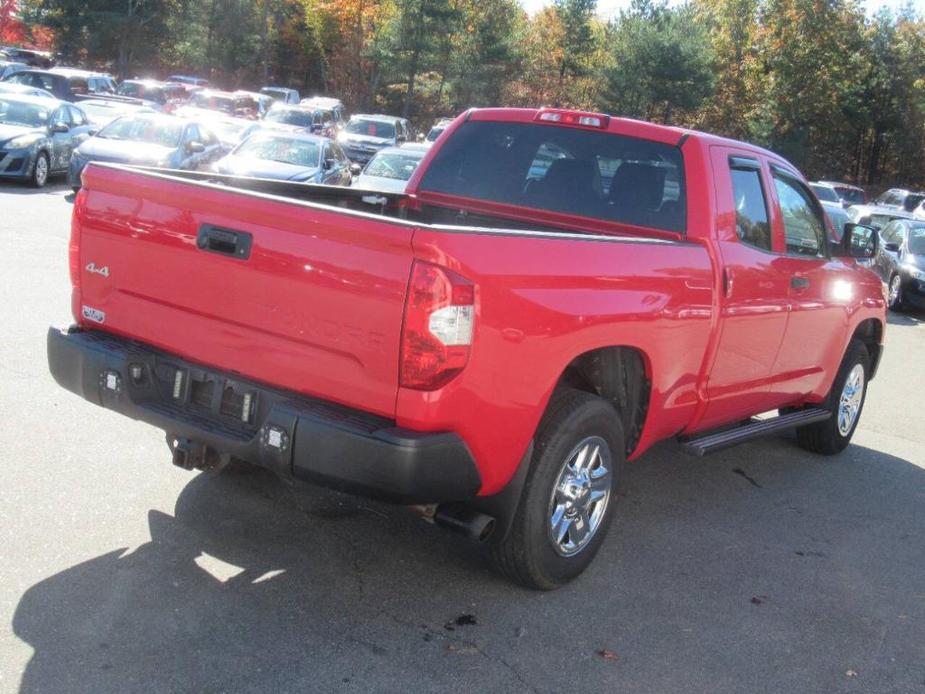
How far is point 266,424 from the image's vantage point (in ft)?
12.5

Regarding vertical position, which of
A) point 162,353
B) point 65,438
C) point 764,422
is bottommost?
point 65,438

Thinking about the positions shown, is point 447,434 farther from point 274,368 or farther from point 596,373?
point 596,373

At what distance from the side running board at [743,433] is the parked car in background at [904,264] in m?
11.3

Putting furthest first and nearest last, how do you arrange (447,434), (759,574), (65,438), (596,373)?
1. (65,438)
2. (759,574)
3. (596,373)
4. (447,434)

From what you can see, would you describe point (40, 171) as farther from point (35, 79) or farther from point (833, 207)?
point (833, 207)

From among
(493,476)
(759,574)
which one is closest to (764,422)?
(759,574)

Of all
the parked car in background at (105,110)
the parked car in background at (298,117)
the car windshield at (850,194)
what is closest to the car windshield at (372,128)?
the parked car in background at (298,117)

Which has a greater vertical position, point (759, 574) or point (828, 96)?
point (828, 96)

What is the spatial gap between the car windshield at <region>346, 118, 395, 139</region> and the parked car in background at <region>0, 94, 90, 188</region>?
527 inches

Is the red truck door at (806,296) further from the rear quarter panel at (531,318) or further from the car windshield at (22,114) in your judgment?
the car windshield at (22,114)

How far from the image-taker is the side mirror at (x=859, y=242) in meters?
6.88

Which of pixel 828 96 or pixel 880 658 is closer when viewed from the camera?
pixel 880 658

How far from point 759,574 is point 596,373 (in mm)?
1300

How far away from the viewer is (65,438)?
221 inches
